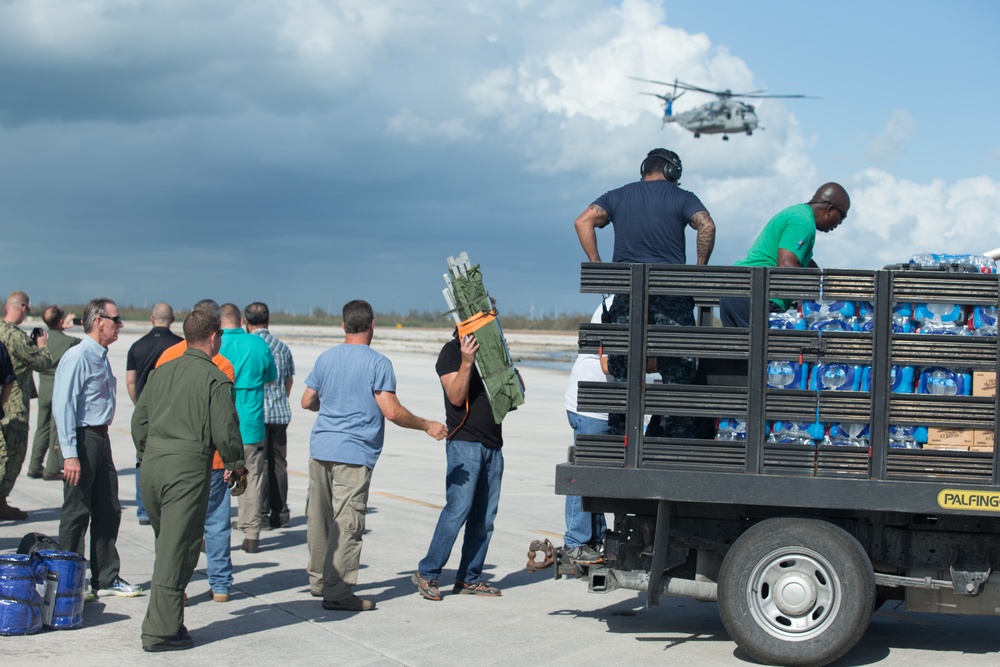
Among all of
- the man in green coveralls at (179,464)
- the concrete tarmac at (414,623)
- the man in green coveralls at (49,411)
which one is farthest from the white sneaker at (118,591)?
the man in green coveralls at (49,411)

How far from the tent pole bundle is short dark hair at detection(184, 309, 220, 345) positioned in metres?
1.57

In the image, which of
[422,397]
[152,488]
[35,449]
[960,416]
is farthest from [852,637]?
[422,397]

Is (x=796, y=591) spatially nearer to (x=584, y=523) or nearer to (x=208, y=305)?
(x=584, y=523)

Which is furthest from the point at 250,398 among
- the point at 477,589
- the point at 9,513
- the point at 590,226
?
the point at 590,226

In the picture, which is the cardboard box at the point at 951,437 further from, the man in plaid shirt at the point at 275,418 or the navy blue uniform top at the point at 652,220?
the man in plaid shirt at the point at 275,418

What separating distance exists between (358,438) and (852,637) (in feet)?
11.3

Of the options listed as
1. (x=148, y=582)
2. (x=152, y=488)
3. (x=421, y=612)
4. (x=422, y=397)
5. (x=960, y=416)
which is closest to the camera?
(x=960, y=416)

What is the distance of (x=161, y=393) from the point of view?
22.0ft

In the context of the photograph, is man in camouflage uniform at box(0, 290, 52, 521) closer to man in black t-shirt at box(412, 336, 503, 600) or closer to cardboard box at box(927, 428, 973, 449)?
man in black t-shirt at box(412, 336, 503, 600)

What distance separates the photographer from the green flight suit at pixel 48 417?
12.9 metres

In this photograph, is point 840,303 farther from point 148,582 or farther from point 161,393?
point 148,582

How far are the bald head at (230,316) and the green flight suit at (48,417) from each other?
3535 mm

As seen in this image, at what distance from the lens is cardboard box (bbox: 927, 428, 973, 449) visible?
600 cm

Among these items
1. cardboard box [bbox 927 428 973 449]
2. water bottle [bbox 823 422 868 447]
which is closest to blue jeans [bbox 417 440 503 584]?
water bottle [bbox 823 422 868 447]
